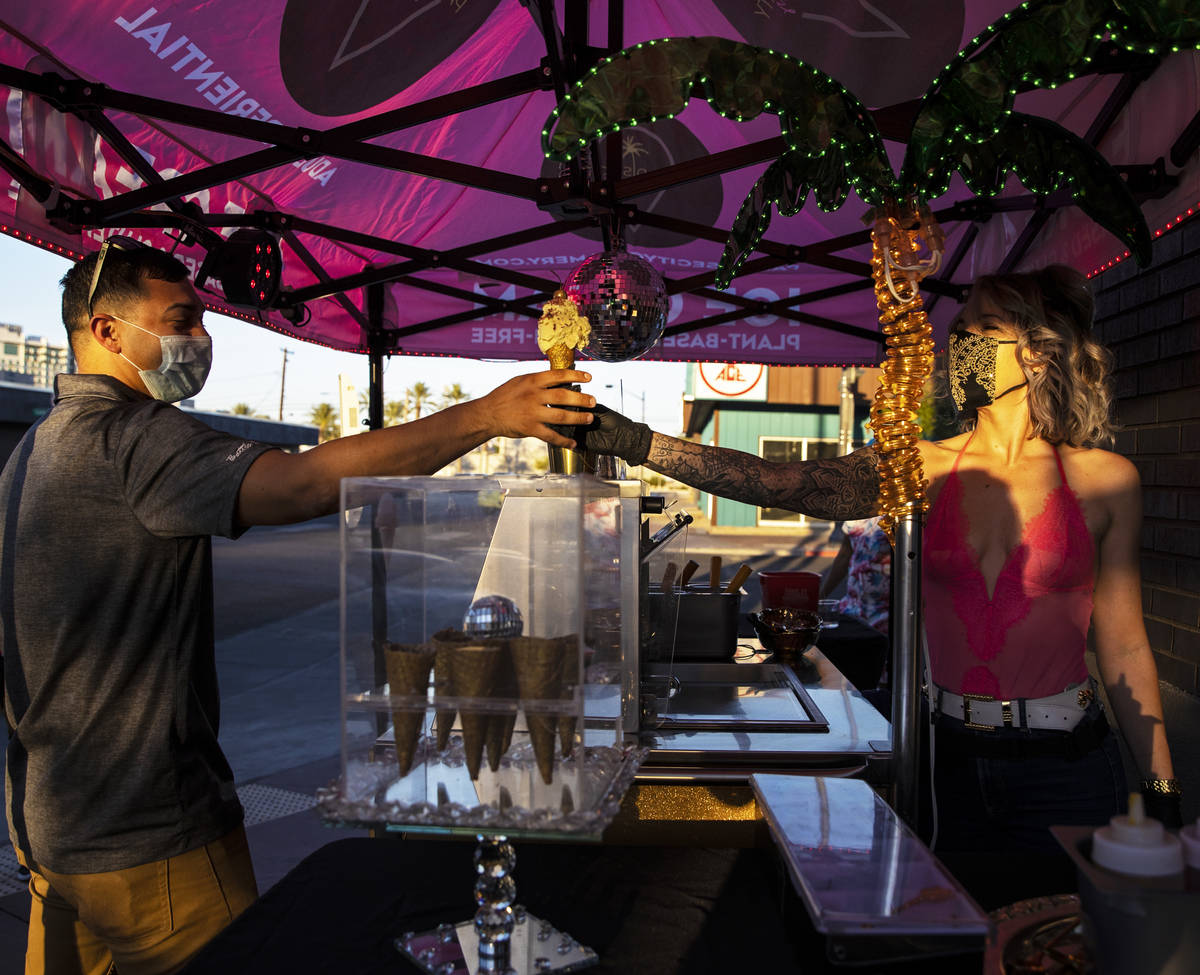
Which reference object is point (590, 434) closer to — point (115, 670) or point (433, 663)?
point (433, 663)

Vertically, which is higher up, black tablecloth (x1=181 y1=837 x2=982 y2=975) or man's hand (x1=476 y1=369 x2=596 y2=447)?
man's hand (x1=476 y1=369 x2=596 y2=447)

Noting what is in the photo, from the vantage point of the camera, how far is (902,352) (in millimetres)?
1904

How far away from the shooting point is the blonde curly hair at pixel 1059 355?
6.97 feet

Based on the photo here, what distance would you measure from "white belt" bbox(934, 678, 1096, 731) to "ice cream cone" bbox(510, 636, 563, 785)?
1230 millimetres

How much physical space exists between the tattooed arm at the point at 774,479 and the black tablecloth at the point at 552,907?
2.60ft

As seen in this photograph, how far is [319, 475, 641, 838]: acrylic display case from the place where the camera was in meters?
1.23

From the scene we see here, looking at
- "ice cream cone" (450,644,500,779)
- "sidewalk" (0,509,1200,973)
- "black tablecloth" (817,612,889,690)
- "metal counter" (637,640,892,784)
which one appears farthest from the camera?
"black tablecloth" (817,612,889,690)

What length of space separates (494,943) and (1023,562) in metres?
1.43

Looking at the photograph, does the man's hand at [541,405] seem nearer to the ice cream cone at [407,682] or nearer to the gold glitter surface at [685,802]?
the ice cream cone at [407,682]

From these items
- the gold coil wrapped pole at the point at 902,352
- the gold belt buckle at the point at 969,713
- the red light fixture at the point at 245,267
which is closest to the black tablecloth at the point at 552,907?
the gold belt buckle at the point at 969,713

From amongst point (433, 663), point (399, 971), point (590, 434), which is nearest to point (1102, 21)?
point (590, 434)

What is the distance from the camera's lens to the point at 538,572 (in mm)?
1349

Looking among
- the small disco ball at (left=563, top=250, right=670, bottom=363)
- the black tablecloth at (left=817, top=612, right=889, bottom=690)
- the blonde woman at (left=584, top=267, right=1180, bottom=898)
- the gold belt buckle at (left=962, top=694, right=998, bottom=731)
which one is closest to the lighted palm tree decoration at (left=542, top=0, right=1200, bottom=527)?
the blonde woman at (left=584, top=267, right=1180, bottom=898)

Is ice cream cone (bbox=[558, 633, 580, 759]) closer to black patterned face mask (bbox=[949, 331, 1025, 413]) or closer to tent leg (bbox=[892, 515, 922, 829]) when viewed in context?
tent leg (bbox=[892, 515, 922, 829])
